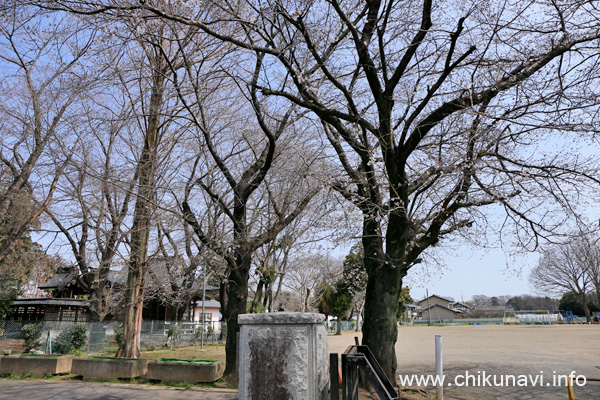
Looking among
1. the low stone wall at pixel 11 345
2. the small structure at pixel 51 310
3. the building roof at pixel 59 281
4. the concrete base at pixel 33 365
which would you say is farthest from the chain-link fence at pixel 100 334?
the concrete base at pixel 33 365

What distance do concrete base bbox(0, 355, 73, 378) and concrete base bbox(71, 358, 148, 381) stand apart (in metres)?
0.51

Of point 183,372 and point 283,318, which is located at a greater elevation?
point 283,318

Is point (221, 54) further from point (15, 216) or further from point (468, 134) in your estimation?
point (15, 216)

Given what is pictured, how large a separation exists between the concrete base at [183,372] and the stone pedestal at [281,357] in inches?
277

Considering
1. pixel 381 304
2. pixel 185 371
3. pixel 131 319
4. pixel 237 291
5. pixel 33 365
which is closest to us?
pixel 381 304

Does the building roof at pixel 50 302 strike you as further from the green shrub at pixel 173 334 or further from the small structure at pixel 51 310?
the green shrub at pixel 173 334

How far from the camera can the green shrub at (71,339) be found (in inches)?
683

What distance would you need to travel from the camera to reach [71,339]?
17.6 meters

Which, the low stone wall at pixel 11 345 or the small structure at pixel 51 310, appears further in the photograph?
the small structure at pixel 51 310

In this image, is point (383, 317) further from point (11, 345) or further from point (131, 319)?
point (11, 345)

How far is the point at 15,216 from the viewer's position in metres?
18.8

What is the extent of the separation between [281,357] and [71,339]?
57.8 ft

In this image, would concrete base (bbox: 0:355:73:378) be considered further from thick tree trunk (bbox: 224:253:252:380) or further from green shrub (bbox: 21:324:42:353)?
green shrub (bbox: 21:324:42:353)

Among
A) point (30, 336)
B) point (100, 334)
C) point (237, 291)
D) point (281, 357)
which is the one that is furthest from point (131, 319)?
point (281, 357)
